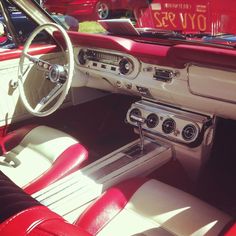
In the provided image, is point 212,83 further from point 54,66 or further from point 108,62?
point 54,66

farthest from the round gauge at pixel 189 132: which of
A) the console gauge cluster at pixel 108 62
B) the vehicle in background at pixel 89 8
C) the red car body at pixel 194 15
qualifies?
the vehicle in background at pixel 89 8

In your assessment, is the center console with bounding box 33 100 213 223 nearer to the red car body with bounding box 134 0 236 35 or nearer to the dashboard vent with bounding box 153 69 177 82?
the dashboard vent with bounding box 153 69 177 82

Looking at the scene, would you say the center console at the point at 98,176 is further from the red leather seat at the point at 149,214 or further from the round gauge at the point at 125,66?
the round gauge at the point at 125,66

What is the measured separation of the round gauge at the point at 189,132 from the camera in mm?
2289

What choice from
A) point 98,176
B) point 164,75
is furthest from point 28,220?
point 164,75

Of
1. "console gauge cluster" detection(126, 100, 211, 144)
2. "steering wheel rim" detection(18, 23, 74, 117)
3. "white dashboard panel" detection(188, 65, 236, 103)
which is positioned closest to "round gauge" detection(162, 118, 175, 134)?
"console gauge cluster" detection(126, 100, 211, 144)

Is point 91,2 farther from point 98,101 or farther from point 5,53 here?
point 5,53

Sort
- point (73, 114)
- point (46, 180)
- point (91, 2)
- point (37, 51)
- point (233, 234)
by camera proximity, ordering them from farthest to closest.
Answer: point (91, 2) → point (73, 114) → point (37, 51) → point (46, 180) → point (233, 234)

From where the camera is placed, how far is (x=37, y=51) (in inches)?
108

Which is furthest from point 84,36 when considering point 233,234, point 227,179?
point 233,234

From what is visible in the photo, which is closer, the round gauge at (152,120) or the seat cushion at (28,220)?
the seat cushion at (28,220)

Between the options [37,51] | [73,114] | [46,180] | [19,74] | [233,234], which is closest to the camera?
[233,234]

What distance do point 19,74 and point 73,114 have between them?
30.3 inches

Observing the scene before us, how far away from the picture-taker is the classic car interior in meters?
1.74
